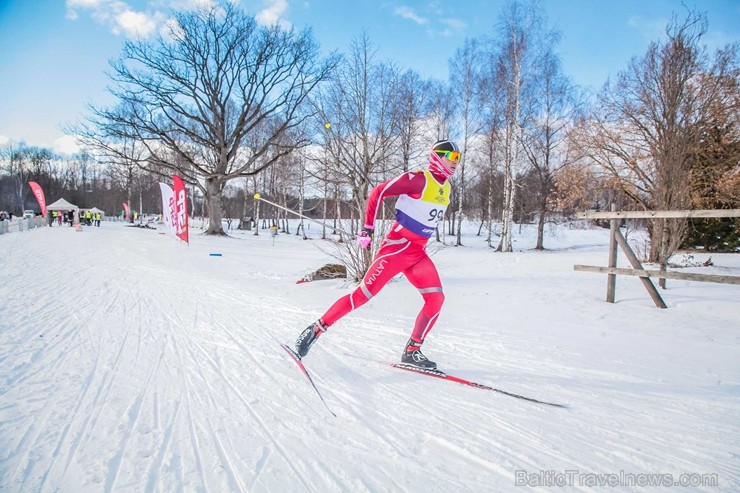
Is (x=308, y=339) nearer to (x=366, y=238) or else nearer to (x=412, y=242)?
(x=366, y=238)

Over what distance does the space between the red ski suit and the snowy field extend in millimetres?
483

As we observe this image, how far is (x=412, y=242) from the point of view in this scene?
3291mm

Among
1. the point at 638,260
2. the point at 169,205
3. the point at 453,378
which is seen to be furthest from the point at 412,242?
the point at 169,205

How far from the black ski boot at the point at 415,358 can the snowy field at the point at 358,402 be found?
178 millimetres

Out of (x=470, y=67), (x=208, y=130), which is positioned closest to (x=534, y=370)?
(x=470, y=67)

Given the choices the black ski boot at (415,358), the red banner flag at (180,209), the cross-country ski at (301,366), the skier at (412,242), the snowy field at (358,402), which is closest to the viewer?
the snowy field at (358,402)

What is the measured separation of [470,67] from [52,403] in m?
24.8

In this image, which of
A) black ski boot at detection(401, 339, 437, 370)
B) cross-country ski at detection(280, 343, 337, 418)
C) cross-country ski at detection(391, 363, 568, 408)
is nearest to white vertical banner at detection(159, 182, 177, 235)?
cross-country ski at detection(280, 343, 337, 418)

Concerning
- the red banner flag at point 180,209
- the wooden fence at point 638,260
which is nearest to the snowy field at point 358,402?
the wooden fence at point 638,260

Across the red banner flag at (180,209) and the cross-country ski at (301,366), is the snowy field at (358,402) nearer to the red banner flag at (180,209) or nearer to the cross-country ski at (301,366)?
the cross-country ski at (301,366)

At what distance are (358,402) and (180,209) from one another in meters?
11.1

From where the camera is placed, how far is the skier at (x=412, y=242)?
3205 millimetres

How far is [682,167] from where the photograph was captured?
8578 millimetres

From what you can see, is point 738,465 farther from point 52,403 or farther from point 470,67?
point 470,67
